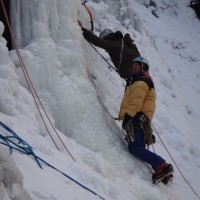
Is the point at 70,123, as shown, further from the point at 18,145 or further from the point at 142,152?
the point at 18,145

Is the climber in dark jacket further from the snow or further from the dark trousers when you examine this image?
the dark trousers

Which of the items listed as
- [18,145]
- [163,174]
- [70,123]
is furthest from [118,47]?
[18,145]

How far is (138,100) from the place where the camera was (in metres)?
5.10

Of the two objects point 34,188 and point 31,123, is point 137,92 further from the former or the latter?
point 34,188

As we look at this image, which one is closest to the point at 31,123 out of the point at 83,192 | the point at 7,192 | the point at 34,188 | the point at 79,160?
the point at 79,160

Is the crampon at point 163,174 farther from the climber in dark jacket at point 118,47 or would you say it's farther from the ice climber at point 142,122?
the climber in dark jacket at point 118,47

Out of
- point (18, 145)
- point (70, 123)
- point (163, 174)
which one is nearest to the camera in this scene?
point (18, 145)

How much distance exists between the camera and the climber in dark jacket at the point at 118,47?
573cm

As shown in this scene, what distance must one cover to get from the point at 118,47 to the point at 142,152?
1.74 m

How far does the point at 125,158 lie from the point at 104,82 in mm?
1898

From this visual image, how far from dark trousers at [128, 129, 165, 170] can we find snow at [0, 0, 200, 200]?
14 cm

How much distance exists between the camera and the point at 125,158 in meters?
5.27

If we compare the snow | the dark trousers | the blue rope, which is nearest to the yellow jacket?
the dark trousers

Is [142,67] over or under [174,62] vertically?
over
